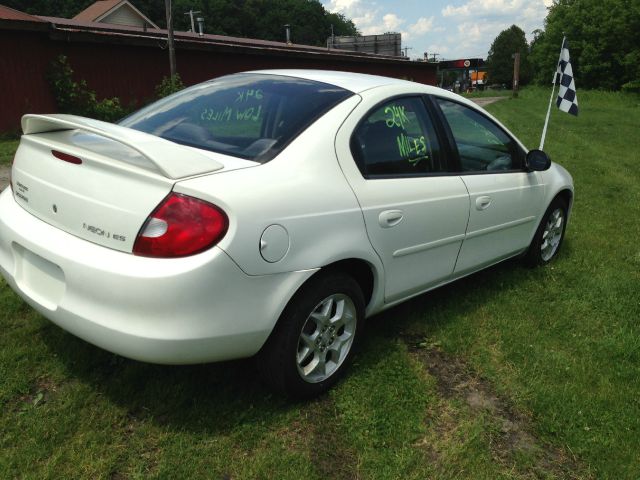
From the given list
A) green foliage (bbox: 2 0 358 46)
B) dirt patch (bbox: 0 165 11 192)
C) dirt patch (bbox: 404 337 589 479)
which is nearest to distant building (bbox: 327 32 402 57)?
green foliage (bbox: 2 0 358 46)

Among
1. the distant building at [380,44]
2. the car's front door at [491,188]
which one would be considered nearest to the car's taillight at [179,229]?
the car's front door at [491,188]

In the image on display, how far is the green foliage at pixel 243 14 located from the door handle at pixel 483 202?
61120 millimetres

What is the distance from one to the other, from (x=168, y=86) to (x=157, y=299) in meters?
14.0

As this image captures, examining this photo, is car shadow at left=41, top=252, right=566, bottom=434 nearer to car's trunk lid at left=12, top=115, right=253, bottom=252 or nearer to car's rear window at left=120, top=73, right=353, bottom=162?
car's trunk lid at left=12, top=115, right=253, bottom=252

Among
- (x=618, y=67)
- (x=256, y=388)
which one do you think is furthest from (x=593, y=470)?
(x=618, y=67)

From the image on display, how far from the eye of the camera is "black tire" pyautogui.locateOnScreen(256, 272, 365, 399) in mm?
2402

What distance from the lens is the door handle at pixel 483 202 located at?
3406 mm

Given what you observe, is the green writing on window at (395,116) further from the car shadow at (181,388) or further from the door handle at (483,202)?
the car shadow at (181,388)

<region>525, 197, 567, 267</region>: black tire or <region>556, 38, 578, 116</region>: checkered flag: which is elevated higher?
<region>556, 38, 578, 116</region>: checkered flag

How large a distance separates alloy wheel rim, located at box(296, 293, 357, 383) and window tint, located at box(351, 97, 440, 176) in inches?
26.8

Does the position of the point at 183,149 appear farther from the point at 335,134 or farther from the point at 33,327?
the point at 33,327

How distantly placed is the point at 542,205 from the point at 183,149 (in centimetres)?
298

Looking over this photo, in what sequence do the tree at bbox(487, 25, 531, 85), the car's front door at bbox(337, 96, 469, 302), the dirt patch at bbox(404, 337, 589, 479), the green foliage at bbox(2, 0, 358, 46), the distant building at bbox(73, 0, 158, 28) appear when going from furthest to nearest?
the tree at bbox(487, 25, 531, 85) → the green foliage at bbox(2, 0, 358, 46) → the distant building at bbox(73, 0, 158, 28) → the car's front door at bbox(337, 96, 469, 302) → the dirt patch at bbox(404, 337, 589, 479)

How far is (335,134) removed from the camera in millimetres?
2615
